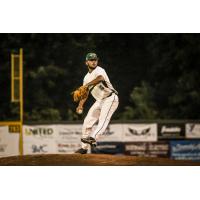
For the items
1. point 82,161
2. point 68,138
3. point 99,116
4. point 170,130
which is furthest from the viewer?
point 170,130

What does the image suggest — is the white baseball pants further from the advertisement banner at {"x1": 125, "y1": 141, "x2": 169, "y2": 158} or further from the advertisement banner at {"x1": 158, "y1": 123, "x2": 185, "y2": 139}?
the advertisement banner at {"x1": 158, "y1": 123, "x2": 185, "y2": 139}

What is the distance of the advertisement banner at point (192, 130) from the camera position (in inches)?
545

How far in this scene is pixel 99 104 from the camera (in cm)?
1297

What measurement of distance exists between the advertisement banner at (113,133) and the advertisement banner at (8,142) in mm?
2270

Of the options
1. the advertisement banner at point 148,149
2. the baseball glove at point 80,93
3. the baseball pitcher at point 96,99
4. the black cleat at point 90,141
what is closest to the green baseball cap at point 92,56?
the baseball pitcher at point 96,99

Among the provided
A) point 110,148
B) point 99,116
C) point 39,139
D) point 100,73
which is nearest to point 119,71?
point 100,73

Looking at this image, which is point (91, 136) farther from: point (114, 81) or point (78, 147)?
point (114, 81)

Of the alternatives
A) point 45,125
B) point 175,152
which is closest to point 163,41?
point 175,152

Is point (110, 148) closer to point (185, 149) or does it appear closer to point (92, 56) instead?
point (185, 149)

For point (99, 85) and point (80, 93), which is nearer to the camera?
point (99, 85)

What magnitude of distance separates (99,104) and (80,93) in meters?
0.58

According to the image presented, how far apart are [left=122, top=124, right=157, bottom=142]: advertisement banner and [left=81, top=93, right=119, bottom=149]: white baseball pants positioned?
1339mm

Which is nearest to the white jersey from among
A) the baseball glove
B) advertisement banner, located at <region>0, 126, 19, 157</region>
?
the baseball glove

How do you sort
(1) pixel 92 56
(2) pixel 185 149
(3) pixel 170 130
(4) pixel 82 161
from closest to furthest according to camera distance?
(4) pixel 82 161 → (1) pixel 92 56 → (2) pixel 185 149 → (3) pixel 170 130
